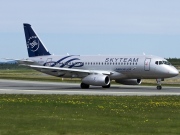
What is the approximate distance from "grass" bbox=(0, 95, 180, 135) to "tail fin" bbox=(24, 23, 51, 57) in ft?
120

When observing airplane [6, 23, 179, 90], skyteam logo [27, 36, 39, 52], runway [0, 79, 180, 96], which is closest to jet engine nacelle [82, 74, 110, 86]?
airplane [6, 23, 179, 90]

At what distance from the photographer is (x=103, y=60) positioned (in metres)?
59.8

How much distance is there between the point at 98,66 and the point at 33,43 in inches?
444

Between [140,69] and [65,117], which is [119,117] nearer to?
[65,117]

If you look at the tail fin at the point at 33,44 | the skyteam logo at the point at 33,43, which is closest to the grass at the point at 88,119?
the tail fin at the point at 33,44

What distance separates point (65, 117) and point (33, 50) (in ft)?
146

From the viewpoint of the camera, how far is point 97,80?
182ft

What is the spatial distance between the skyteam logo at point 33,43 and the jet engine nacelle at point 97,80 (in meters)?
12.6

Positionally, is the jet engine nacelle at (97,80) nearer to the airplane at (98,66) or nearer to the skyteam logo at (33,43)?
the airplane at (98,66)

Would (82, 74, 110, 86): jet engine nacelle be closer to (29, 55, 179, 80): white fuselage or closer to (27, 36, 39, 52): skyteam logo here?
(29, 55, 179, 80): white fuselage

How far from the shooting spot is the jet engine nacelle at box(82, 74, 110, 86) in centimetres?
5509

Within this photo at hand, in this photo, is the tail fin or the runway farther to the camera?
the tail fin

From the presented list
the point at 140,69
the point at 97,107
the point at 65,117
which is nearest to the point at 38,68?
the point at 140,69

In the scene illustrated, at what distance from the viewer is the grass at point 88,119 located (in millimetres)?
18625
